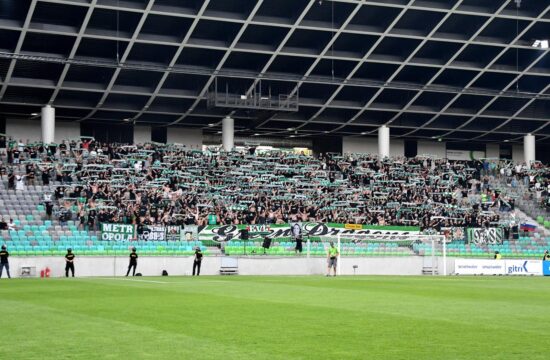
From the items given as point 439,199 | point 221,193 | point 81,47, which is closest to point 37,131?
point 81,47

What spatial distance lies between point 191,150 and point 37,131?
13113 millimetres

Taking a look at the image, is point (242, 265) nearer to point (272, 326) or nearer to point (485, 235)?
point (485, 235)

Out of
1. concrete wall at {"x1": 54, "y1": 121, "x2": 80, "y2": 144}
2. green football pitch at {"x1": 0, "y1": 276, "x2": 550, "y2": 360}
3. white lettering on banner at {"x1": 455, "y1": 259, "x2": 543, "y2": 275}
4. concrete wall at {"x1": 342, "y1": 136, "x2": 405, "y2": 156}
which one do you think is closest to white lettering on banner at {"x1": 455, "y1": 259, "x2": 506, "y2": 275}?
white lettering on banner at {"x1": 455, "y1": 259, "x2": 543, "y2": 275}

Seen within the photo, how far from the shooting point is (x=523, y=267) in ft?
179

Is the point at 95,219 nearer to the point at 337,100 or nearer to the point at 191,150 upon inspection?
the point at 191,150

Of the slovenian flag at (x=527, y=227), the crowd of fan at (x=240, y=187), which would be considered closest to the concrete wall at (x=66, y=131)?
the crowd of fan at (x=240, y=187)

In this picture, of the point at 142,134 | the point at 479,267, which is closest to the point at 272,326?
the point at 479,267

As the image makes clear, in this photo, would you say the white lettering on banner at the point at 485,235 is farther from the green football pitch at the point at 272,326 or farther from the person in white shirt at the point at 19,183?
the green football pitch at the point at 272,326

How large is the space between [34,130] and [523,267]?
129ft

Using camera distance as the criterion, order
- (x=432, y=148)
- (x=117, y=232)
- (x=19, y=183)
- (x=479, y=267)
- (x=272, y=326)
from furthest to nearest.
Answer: (x=432, y=148) < (x=19, y=183) < (x=479, y=267) < (x=117, y=232) < (x=272, y=326)

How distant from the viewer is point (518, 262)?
54.7 meters

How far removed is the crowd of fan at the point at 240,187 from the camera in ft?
190

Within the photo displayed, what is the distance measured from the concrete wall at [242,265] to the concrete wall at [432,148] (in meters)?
31.2

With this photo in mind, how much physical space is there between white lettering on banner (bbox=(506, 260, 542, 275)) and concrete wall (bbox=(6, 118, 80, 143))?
36.4m
